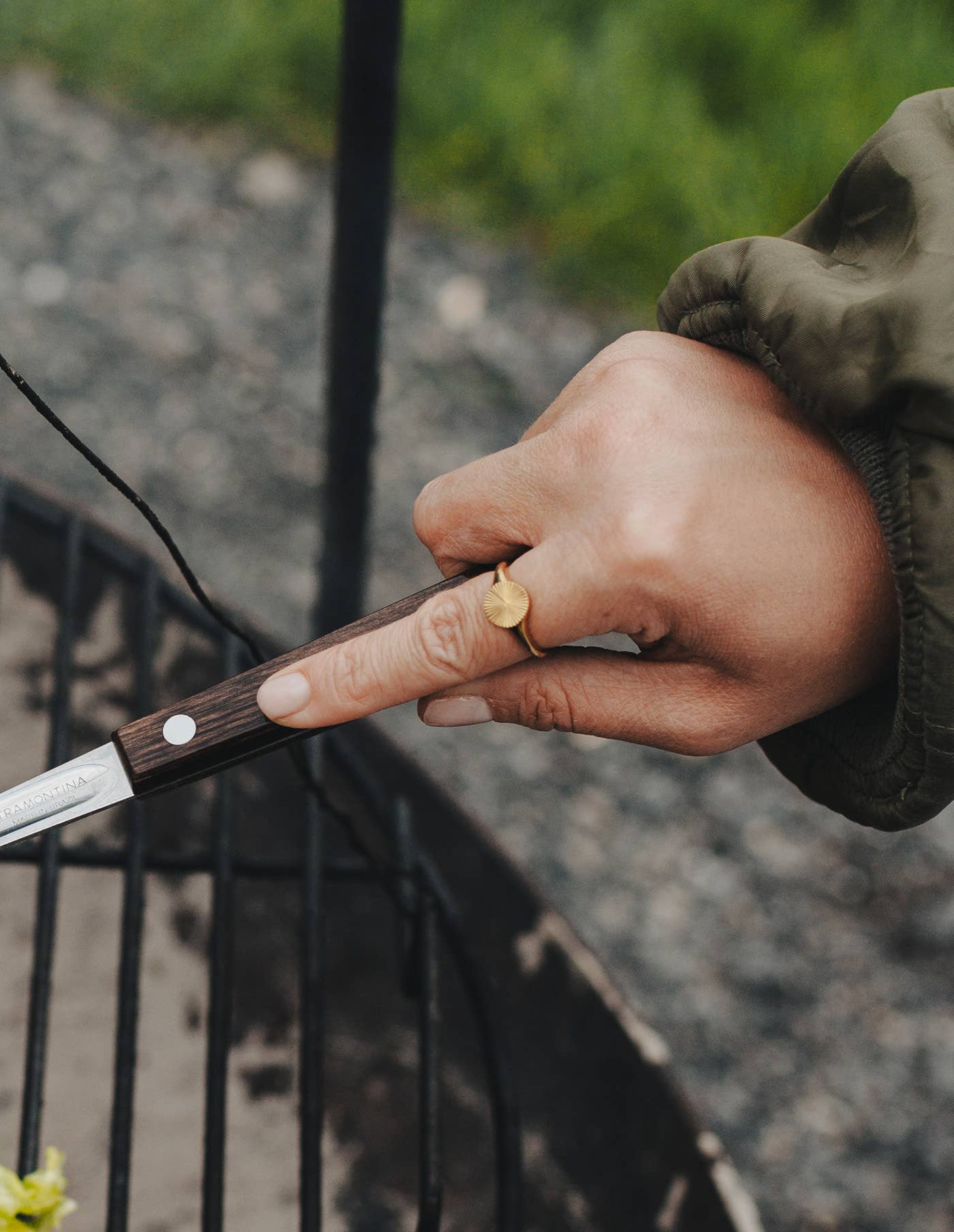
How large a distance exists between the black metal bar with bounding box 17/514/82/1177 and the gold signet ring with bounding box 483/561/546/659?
0.51 metres

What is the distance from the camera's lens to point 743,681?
2.68 ft

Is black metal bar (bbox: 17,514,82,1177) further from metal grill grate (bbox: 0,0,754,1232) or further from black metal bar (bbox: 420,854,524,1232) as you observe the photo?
black metal bar (bbox: 420,854,524,1232)

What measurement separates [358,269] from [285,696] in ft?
2.53

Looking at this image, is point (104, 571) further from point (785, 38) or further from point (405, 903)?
point (785, 38)

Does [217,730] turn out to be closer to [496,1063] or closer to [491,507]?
[491,507]

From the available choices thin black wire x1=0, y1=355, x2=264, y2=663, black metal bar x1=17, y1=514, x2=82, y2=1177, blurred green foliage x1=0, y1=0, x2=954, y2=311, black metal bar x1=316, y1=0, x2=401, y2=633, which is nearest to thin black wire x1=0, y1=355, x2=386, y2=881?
thin black wire x1=0, y1=355, x2=264, y2=663

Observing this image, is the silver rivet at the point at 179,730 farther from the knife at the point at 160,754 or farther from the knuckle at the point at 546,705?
the knuckle at the point at 546,705

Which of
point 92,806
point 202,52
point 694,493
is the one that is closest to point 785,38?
point 202,52

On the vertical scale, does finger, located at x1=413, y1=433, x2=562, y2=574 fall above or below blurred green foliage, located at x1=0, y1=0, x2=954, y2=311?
above

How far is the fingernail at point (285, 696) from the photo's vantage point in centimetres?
78

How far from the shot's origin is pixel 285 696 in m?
0.78

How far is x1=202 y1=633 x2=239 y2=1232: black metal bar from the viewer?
3.00ft

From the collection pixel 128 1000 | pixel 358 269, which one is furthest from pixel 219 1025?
pixel 358 269

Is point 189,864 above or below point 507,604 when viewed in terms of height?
below
